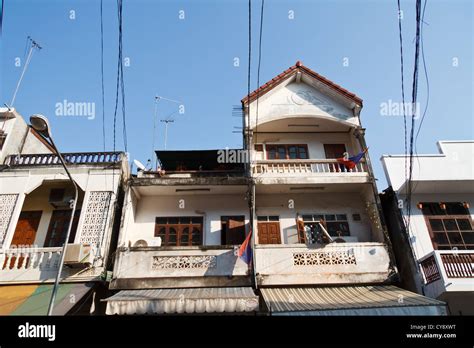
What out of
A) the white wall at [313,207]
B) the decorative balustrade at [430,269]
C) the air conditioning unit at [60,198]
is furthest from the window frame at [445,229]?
the air conditioning unit at [60,198]

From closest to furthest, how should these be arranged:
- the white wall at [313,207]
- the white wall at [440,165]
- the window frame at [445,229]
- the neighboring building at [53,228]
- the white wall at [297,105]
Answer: the neighboring building at [53,228], the window frame at [445,229], the white wall at [440,165], the white wall at [313,207], the white wall at [297,105]

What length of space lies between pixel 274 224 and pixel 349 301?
417 centimetres

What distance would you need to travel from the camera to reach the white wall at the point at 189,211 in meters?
11.9

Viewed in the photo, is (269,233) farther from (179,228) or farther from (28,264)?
(28,264)

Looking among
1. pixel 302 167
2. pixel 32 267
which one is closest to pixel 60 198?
pixel 32 267

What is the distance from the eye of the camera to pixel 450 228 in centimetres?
1123

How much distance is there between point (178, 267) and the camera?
1018 centimetres

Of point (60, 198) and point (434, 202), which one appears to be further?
point (60, 198)

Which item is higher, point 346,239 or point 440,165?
point 440,165

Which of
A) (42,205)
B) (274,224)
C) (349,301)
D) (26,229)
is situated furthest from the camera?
(42,205)

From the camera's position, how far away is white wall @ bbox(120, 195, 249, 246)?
11.9 m

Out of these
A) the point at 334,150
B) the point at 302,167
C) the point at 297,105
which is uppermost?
the point at 297,105

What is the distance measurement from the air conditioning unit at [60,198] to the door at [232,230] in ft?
21.3

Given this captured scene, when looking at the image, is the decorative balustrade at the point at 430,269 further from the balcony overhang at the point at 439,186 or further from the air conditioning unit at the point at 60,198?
the air conditioning unit at the point at 60,198
